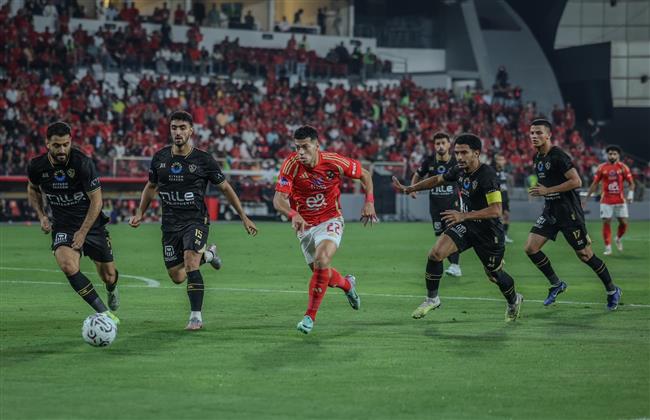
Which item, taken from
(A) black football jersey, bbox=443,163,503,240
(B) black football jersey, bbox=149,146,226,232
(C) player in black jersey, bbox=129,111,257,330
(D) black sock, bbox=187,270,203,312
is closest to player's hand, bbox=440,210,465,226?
(A) black football jersey, bbox=443,163,503,240

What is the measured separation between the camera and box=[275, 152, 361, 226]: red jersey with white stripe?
12648 mm

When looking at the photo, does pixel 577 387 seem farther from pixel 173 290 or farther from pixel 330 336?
pixel 173 290

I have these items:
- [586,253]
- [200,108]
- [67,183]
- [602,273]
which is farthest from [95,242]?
[200,108]

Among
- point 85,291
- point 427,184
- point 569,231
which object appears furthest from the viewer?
point 569,231

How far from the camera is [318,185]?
12688 millimetres

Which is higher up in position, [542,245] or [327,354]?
[542,245]

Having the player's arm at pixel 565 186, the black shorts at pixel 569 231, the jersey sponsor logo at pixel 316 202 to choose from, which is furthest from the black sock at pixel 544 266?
the jersey sponsor logo at pixel 316 202

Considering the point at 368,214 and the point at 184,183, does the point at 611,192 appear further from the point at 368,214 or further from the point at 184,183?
the point at 184,183

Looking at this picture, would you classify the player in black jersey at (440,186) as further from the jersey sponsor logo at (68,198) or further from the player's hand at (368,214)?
the jersey sponsor logo at (68,198)

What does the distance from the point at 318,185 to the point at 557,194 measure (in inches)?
157

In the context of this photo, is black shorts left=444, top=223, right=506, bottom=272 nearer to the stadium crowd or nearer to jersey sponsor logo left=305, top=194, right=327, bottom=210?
jersey sponsor logo left=305, top=194, right=327, bottom=210

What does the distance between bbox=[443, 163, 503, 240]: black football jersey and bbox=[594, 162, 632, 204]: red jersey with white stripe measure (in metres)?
14.3

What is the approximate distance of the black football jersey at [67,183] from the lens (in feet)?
38.8

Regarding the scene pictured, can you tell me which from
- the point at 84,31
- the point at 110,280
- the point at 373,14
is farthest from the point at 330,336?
the point at 373,14
